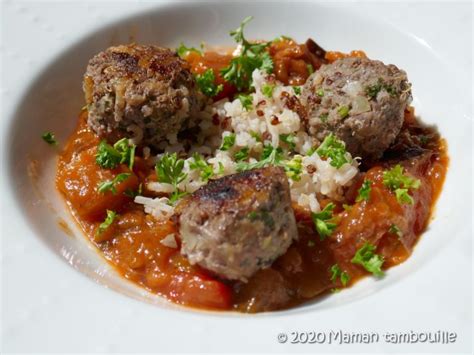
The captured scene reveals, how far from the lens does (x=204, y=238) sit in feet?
13.4

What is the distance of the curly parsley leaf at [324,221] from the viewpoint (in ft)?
14.9

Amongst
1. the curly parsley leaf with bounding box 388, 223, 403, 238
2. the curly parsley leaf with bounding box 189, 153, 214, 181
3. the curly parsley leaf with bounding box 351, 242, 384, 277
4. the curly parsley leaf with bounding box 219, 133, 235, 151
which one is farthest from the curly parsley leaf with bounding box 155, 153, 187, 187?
the curly parsley leaf with bounding box 388, 223, 403, 238

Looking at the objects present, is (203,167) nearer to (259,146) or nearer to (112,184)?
(259,146)

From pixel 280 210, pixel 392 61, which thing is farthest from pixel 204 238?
pixel 392 61

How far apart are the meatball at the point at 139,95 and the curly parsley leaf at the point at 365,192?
1.59 m

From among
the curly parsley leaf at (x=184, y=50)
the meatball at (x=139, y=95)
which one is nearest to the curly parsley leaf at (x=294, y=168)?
the meatball at (x=139, y=95)

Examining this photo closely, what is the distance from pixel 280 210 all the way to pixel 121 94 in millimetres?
1712

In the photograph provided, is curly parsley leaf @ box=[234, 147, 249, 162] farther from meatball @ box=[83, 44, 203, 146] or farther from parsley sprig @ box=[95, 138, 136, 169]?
parsley sprig @ box=[95, 138, 136, 169]

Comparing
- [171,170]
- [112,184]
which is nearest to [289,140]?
[171,170]

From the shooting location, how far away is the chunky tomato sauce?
14.3 ft

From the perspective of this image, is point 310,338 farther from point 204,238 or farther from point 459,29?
point 459,29

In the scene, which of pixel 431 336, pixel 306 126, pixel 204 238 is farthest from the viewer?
pixel 306 126

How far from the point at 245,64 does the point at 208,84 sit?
41 cm

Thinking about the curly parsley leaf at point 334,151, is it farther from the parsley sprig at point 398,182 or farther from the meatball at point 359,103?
the parsley sprig at point 398,182
